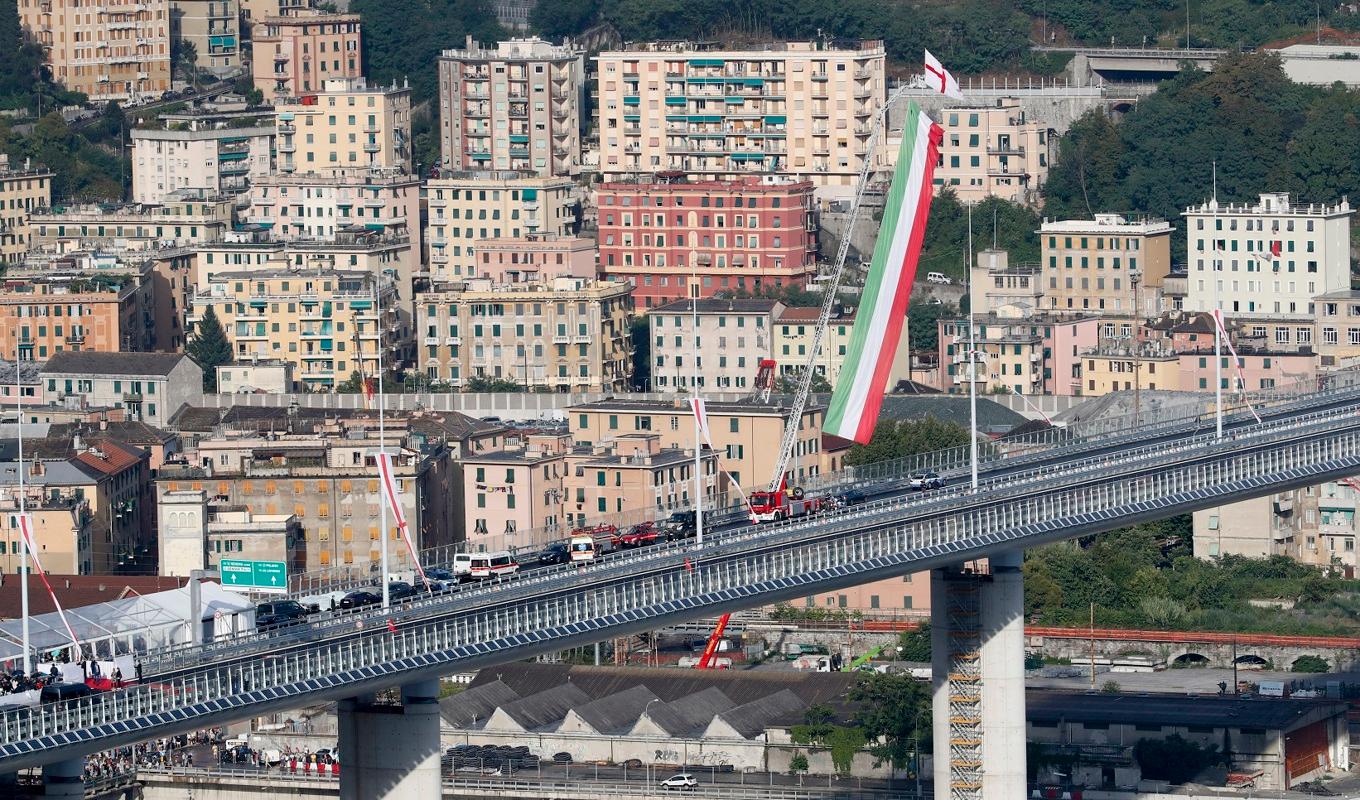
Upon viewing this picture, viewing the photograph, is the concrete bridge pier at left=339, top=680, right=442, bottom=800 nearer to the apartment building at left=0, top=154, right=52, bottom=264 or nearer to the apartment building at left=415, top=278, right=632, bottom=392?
the apartment building at left=415, top=278, right=632, bottom=392

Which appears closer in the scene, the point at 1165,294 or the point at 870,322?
the point at 870,322

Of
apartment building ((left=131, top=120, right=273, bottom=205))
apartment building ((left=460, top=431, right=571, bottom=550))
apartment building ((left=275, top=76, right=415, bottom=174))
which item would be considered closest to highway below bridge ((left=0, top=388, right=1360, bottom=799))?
apartment building ((left=460, top=431, right=571, bottom=550))

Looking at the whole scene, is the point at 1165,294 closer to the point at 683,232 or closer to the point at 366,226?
the point at 683,232

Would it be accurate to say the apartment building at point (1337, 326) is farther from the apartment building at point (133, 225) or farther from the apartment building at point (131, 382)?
the apartment building at point (133, 225)

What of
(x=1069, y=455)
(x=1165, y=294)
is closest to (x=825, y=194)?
(x=1165, y=294)

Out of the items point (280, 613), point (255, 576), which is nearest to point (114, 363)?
point (255, 576)

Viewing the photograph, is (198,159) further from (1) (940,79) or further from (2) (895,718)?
(1) (940,79)
